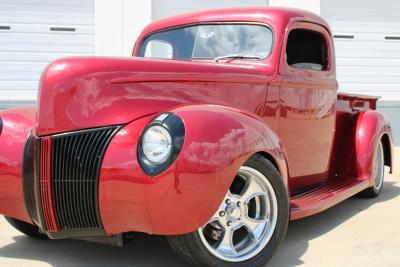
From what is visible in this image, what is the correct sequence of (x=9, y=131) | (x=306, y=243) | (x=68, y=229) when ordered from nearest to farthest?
(x=68, y=229), (x=9, y=131), (x=306, y=243)

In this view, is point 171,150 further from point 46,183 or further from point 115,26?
point 115,26

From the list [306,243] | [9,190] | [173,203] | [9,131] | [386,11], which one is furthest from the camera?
[386,11]

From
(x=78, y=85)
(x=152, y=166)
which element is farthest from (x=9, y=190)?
(x=152, y=166)

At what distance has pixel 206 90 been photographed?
304cm

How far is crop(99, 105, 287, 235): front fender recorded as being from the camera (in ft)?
7.73

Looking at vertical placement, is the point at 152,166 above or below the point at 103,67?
below

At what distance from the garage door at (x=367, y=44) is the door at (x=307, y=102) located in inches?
246

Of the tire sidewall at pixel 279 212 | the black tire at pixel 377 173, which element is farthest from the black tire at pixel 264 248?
the black tire at pixel 377 173

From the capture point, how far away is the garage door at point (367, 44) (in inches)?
400

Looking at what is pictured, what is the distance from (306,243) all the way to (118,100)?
1720 millimetres

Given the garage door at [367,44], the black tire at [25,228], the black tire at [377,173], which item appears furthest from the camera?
the garage door at [367,44]

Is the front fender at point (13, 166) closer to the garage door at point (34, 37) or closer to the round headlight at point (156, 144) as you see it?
the round headlight at point (156, 144)

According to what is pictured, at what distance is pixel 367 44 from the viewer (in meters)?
10.3

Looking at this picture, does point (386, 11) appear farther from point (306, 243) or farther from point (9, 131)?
point (9, 131)
